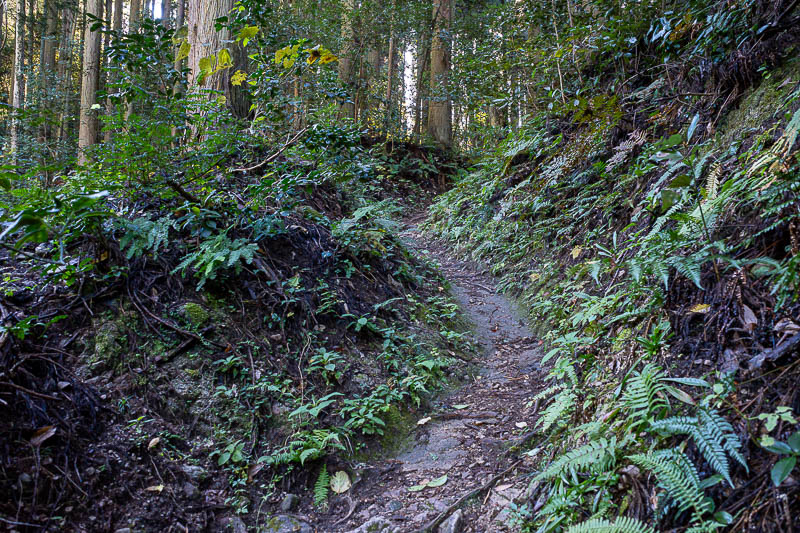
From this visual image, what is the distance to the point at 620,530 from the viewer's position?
71.1 inches

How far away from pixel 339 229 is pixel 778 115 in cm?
400

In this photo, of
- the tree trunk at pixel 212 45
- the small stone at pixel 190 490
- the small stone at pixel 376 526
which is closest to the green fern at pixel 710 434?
the small stone at pixel 376 526

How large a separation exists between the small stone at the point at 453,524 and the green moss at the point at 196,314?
7.92 feet

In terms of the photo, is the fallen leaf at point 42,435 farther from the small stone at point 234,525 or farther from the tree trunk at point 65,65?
the tree trunk at point 65,65

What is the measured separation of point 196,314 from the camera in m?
3.72

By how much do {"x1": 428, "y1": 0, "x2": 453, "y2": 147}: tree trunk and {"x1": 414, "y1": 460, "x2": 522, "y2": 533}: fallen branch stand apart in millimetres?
11002

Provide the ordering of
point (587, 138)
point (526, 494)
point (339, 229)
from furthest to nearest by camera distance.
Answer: point (587, 138), point (339, 229), point (526, 494)

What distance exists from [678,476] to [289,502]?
220 cm

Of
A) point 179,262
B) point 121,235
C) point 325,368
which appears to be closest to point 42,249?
point 121,235

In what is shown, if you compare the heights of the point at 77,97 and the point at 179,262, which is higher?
the point at 77,97

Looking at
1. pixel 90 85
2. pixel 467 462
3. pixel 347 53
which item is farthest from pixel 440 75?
pixel 467 462

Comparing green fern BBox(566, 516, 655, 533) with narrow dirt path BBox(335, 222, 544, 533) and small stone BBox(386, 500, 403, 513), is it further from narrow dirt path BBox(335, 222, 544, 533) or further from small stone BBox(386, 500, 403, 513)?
small stone BBox(386, 500, 403, 513)

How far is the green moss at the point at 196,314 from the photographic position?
368 cm

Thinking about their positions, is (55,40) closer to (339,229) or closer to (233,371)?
(339,229)
